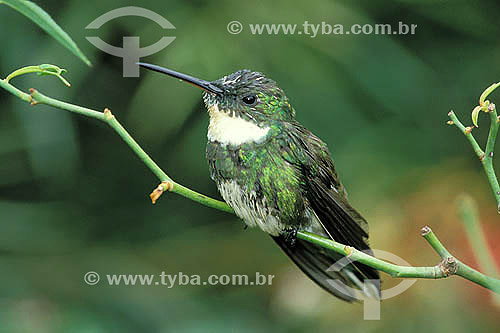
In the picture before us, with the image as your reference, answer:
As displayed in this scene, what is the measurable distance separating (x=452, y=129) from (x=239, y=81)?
1801 millimetres

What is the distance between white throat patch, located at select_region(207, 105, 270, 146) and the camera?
1.58 m

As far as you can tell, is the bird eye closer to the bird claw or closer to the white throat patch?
the white throat patch

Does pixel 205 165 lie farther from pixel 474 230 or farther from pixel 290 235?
pixel 474 230

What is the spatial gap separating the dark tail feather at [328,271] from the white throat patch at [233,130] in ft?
1.24

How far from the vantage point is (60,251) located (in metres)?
3.11

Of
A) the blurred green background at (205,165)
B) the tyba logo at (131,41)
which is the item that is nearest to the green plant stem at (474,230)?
the blurred green background at (205,165)

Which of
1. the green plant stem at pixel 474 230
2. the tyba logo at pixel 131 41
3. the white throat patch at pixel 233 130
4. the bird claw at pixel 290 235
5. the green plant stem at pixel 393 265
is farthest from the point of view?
the tyba logo at pixel 131 41

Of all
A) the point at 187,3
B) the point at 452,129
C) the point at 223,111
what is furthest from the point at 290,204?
the point at 452,129

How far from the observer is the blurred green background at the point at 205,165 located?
9.07ft

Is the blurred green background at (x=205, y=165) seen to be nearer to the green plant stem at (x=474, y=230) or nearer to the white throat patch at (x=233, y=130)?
the white throat patch at (x=233, y=130)

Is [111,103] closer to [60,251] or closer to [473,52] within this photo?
[60,251]

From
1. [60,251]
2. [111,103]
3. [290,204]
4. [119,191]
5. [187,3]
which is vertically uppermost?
[187,3]

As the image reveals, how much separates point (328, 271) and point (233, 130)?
1.73 feet

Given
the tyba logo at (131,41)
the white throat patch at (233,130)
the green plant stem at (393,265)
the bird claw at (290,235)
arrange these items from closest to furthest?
the green plant stem at (393,265), the white throat patch at (233,130), the bird claw at (290,235), the tyba logo at (131,41)
